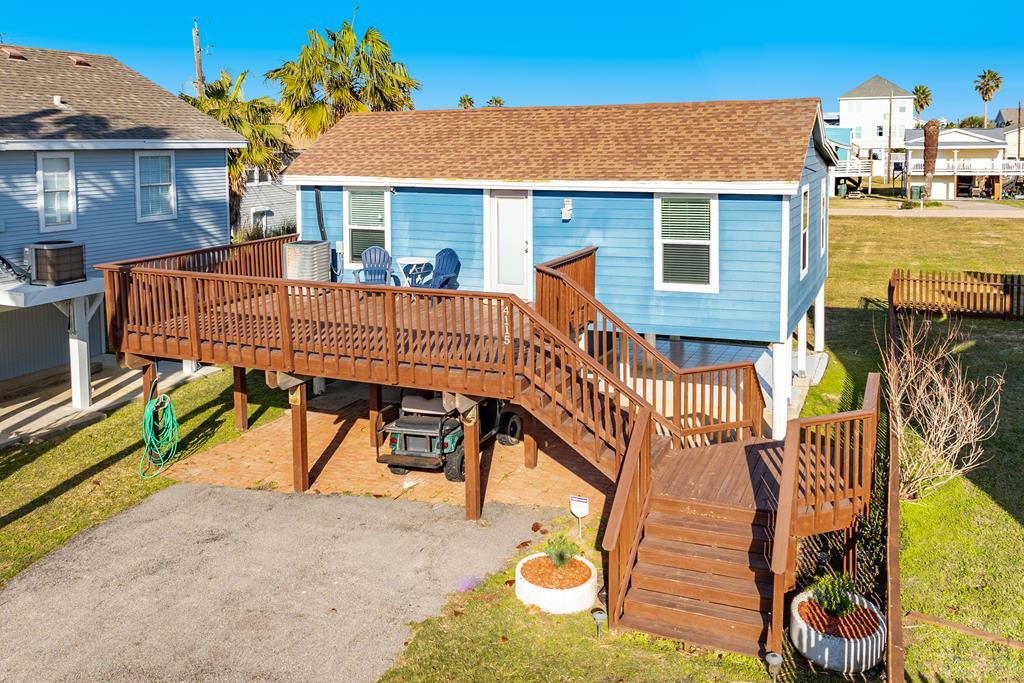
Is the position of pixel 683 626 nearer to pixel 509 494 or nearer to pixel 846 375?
pixel 509 494

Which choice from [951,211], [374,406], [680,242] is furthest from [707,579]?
[951,211]

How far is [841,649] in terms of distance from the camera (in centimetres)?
913

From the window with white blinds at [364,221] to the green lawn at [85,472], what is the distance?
3367 mm

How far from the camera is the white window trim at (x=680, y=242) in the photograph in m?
15.6

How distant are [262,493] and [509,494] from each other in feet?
11.7

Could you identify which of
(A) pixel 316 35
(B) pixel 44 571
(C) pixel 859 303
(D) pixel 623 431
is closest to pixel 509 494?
(D) pixel 623 431

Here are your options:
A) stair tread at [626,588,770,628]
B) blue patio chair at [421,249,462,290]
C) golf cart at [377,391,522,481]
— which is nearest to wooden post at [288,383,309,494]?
golf cart at [377,391,522,481]

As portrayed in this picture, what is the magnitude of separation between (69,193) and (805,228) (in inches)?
559

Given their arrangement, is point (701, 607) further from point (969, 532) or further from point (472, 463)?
point (969, 532)

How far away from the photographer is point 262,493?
1394 centimetres

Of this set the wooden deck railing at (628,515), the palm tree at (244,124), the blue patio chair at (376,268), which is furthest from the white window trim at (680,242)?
the palm tree at (244,124)

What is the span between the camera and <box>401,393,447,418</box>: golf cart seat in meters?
14.2

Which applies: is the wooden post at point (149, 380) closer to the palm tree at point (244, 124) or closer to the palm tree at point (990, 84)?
the palm tree at point (244, 124)

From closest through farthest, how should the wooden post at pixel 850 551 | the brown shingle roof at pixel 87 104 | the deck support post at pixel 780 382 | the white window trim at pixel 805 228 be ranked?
the wooden post at pixel 850 551 → the deck support post at pixel 780 382 → the white window trim at pixel 805 228 → the brown shingle roof at pixel 87 104
